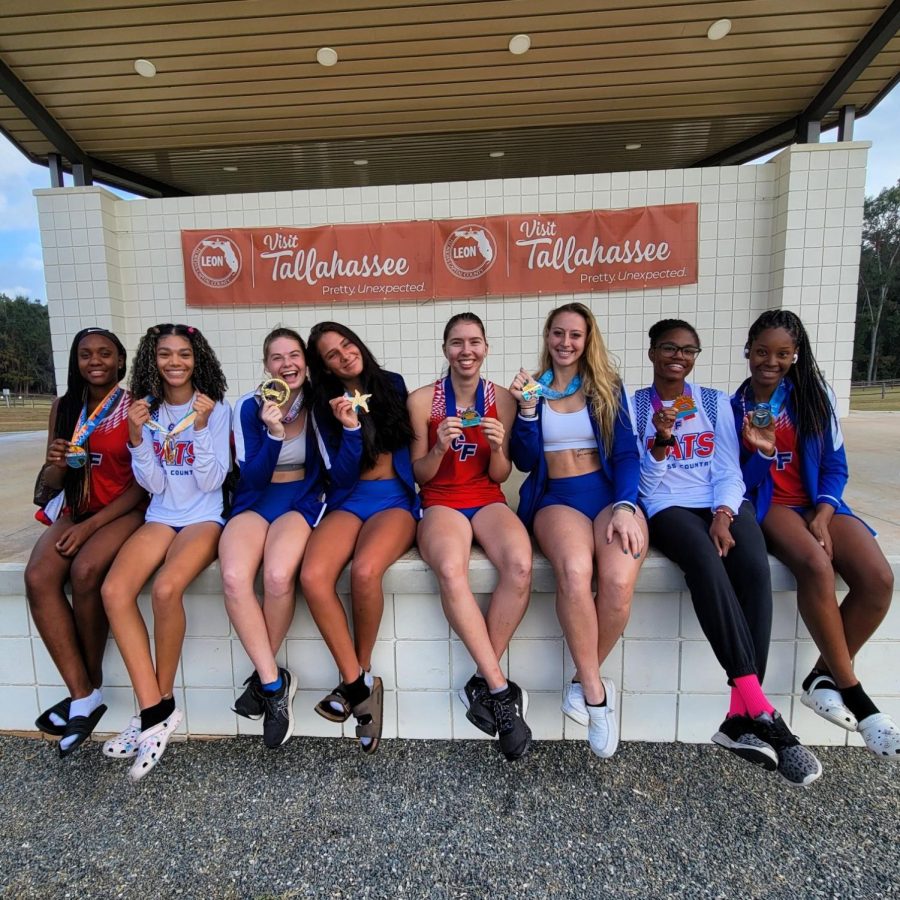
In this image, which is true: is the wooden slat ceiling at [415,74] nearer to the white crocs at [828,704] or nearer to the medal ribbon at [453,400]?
the medal ribbon at [453,400]

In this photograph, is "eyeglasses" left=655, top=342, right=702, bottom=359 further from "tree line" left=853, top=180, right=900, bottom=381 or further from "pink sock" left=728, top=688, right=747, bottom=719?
"tree line" left=853, top=180, right=900, bottom=381

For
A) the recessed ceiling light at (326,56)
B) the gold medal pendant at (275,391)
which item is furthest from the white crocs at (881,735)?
the recessed ceiling light at (326,56)

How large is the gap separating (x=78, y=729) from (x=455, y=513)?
142 cm

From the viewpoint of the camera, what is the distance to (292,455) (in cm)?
207

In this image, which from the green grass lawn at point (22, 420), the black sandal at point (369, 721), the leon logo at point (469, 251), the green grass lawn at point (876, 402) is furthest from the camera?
the green grass lawn at point (876, 402)

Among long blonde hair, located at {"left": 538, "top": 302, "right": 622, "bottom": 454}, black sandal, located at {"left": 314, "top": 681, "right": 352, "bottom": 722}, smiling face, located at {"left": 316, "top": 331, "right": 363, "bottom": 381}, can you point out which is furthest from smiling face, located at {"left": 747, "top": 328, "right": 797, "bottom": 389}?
black sandal, located at {"left": 314, "top": 681, "right": 352, "bottom": 722}

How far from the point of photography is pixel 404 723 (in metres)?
1.89

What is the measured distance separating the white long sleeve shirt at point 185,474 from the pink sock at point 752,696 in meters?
1.81

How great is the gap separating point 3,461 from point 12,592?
3887 mm

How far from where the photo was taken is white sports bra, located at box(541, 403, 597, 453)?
6.56ft

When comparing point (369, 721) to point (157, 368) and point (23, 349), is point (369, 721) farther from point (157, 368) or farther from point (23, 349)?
point (23, 349)

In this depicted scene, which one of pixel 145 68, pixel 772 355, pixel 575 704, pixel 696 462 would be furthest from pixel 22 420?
pixel 772 355

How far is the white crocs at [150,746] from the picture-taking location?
155cm

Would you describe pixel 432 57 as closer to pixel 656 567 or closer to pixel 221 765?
pixel 656 567
